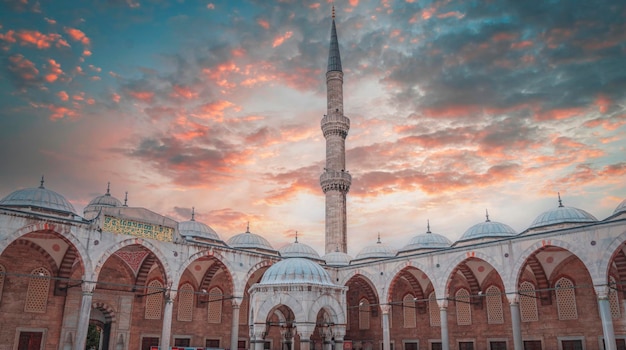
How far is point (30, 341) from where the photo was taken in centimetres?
1989

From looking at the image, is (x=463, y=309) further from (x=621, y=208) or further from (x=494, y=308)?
(x=621, y=208)

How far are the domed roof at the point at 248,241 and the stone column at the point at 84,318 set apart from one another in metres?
12.4

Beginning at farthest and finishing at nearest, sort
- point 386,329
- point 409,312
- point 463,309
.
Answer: point 409,312
point 463,309
point 386,329

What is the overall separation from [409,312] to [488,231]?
242 inches

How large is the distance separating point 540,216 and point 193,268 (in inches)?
696

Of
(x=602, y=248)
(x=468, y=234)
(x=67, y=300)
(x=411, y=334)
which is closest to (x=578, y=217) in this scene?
(x=468, y=234)

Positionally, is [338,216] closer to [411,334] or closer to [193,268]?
[411,334]

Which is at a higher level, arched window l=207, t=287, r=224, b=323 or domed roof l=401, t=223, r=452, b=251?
domed roof l=401, t=223, r=452, b=251

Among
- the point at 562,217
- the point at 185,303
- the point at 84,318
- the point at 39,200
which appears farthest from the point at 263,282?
the point at 562,217

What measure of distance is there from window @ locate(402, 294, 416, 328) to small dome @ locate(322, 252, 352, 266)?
422cm

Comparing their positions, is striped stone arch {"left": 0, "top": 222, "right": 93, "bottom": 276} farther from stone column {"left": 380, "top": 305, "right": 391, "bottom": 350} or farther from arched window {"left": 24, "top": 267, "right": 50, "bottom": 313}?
stone column {"left": 380, "top": 305, "right": 391, "bottom": 350}

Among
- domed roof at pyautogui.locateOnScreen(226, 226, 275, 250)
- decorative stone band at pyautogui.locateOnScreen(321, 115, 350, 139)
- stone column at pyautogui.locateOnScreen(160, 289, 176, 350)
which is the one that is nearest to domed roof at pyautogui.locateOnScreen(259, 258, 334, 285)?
stone column at pyautogui.locateOnScreen(160, 289, 176, 350)

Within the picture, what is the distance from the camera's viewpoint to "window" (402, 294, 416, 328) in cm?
2755

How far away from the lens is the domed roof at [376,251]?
32.4 metres
